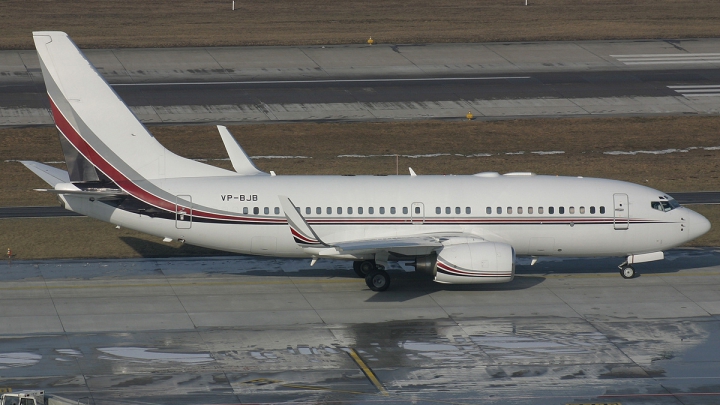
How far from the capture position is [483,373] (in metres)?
29.8

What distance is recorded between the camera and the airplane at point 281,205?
37.5 metres

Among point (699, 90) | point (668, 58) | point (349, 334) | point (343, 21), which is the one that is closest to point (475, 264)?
point (349, 334)

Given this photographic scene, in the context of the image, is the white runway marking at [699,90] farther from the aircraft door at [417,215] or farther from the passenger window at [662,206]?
the aircraft door at [417,215]

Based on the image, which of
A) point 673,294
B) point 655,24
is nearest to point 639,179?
point 673,294

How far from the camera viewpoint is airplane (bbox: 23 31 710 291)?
37.5 meters

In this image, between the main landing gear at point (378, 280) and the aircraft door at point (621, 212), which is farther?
the aircraft door at point (621, 212)

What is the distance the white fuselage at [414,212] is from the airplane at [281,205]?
37 millimetres

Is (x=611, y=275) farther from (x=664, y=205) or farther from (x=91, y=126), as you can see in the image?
(x=91, y=126)

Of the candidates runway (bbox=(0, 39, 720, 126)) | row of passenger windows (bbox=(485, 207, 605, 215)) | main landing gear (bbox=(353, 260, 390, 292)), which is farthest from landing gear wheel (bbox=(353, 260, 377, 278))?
runway (bbox=(0, 39, 720, 126))

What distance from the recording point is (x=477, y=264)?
35938 mm

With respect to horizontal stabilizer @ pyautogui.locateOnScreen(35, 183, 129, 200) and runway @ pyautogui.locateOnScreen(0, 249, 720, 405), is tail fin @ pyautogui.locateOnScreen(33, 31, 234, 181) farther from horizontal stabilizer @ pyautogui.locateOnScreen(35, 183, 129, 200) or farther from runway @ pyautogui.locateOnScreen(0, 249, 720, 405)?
runway @ pyautogui.locateOnScreen(0, 249, 720, 405)

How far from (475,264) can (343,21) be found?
57202 mm

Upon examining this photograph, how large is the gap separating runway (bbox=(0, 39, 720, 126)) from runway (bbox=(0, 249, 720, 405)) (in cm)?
2451

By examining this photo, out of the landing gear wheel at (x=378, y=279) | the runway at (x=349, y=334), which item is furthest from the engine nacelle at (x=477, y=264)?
the landing gear wheel at (x=378, y=279)
